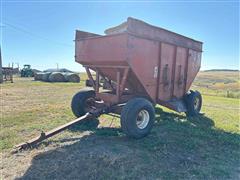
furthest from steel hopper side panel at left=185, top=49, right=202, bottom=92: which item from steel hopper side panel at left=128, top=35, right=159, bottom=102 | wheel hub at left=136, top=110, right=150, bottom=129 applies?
wheel hub at left=136, top=110, right=150, bottom=129

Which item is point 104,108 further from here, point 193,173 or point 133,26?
point 193,173

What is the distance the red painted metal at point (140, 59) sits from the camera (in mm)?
4797

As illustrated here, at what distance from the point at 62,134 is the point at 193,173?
2978 mm

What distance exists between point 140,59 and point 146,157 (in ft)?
7.26

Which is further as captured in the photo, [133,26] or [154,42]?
[154,42]

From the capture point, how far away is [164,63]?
590 cm

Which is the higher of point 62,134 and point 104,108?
point 104,108

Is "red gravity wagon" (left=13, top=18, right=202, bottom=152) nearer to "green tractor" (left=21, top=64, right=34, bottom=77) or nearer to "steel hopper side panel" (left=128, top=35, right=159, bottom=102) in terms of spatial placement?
"steel hopper side panel" (left=128, top=35, right=159, bottom=102)

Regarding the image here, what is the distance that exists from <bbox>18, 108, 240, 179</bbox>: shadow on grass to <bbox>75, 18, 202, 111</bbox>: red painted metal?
1.12m

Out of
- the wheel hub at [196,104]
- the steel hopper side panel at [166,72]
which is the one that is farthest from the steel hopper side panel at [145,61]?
the wheel hub at [196,104]

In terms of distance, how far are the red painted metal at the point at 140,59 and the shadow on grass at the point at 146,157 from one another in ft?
3.68

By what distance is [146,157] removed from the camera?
3879mm

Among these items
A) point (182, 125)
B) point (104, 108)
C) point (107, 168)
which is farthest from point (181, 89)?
point (107, 168)

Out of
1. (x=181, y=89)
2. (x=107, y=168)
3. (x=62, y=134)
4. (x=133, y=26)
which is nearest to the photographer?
(x=107, y=168)
